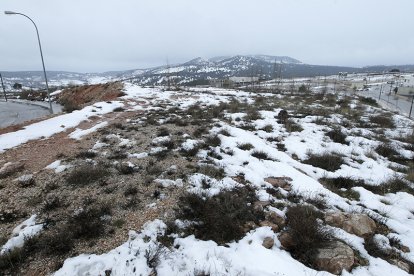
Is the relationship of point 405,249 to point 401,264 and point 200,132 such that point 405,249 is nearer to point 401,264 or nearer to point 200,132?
point 401,264

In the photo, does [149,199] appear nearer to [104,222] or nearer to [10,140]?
[104,222]

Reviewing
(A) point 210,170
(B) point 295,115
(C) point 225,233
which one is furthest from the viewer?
(B) point 295,115

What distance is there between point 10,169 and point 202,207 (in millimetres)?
5272

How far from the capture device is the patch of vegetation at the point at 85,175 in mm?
5961

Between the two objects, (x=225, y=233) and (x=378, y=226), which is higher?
(x=225, y=233)

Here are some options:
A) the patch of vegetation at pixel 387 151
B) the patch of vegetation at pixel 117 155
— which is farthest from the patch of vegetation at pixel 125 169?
the patch of vegetation at pixel 387 151

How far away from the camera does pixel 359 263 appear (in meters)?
4.07

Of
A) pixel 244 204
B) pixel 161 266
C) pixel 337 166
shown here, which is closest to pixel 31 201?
pixel 161 266

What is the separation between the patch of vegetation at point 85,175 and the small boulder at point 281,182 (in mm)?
4210

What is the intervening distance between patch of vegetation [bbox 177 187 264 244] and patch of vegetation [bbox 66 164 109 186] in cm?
232

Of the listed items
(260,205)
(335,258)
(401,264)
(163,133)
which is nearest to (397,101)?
(163,133)

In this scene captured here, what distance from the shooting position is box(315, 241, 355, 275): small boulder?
3.83m

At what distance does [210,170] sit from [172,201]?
170cm

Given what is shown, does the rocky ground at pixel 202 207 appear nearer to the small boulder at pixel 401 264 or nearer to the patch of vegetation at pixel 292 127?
the small boulder at pixel 401 264
